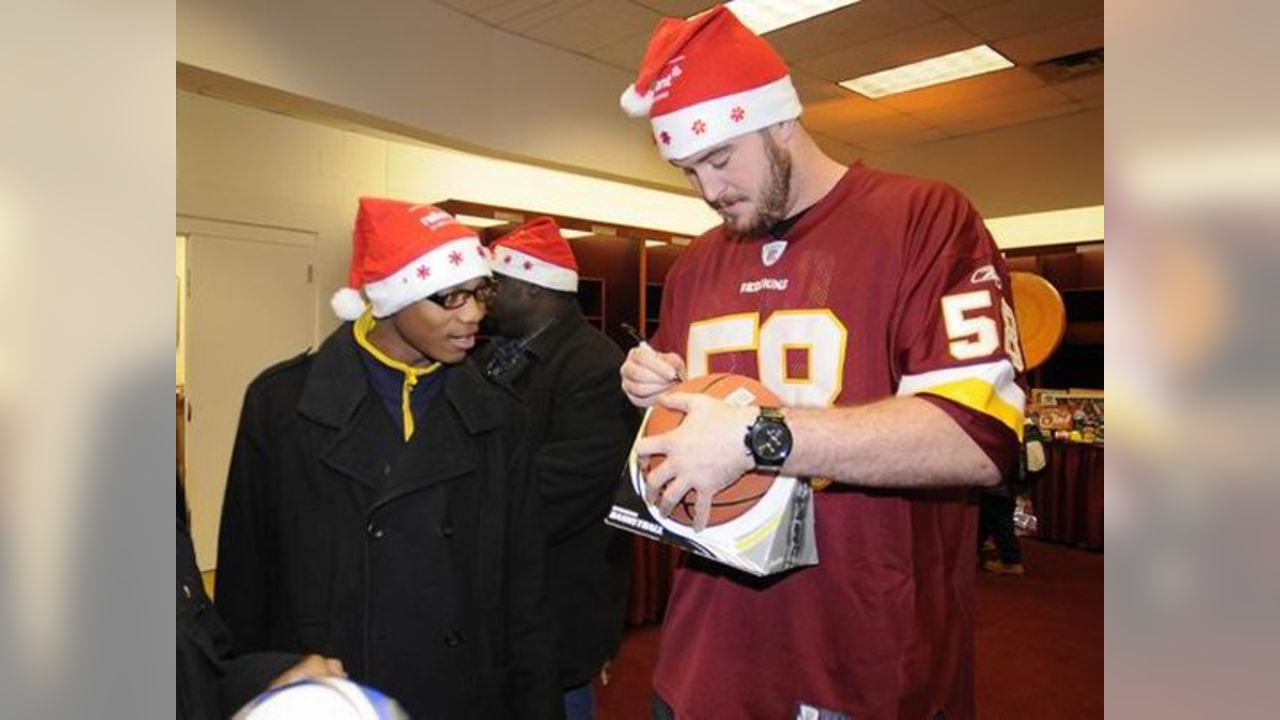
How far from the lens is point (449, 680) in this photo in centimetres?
186

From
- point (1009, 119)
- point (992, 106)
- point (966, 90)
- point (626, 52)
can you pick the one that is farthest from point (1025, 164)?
point (626, 52)

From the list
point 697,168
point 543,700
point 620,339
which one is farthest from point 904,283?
point 620,339

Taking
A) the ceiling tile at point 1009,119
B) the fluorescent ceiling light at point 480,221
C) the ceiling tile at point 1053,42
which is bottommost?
the fluorescent ceiling light at point 480,221

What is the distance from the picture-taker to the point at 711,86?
57.6 inches

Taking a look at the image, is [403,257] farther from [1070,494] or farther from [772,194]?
[1070,494]

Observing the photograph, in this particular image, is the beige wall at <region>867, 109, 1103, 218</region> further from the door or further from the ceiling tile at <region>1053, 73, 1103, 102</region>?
the door

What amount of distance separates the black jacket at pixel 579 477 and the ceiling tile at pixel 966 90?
18.6 ft

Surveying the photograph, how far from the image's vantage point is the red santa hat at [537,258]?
134 inches

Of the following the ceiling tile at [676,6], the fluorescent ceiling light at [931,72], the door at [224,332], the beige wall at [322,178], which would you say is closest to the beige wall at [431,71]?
the beige wall at [322,178]

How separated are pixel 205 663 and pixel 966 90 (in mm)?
7780

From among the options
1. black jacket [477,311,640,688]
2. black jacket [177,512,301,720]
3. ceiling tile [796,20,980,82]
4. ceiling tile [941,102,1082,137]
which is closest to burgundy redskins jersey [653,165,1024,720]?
black jacket [177,512,301,720]

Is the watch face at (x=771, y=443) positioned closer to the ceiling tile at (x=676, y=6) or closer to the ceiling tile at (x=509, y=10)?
the ceiling tile at (x=676, y=6)
